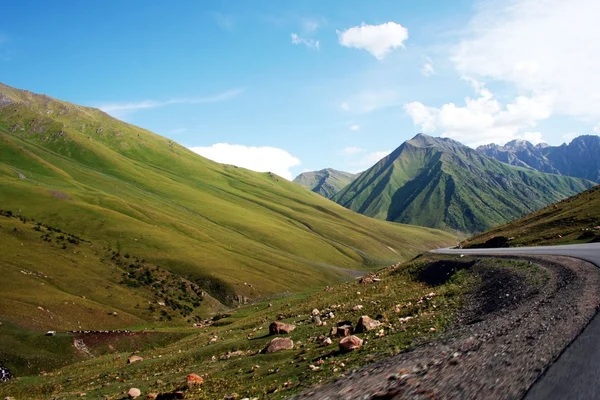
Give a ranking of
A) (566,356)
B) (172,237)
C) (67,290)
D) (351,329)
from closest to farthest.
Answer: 1. (566,356)
2. (351,329)
3. (67,290)
4. (172,237)

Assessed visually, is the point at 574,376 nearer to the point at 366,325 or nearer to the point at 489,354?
the point at 489,354

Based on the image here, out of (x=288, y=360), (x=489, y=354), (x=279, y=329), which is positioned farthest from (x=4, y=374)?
(x=489, y=354)

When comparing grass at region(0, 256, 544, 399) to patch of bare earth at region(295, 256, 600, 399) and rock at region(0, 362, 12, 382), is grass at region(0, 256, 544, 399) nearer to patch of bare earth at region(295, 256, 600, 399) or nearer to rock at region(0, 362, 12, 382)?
patch of bare earth at region(295, 256, 600, 399)

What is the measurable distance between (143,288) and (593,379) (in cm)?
10209

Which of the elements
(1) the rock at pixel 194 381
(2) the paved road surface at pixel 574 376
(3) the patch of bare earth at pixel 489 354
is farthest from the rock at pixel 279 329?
(2) the paved road surface at pixel 574 376

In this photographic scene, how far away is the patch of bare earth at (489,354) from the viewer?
33.9 ft

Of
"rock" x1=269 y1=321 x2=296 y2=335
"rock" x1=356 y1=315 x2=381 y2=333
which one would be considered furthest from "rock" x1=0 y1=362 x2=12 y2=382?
"rock" x1=356 y1=315 x2=381 y2=333

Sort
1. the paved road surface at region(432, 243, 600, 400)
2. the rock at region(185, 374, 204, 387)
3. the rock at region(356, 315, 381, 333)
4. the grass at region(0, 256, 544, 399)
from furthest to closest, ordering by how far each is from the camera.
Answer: the rock at region(356, 315, 381, 333) → the rock at region(185, 374, 204, 387) → the grass at region(0, 256, 544, 399) → the paved road surface at region(432, 243, 600, 400)

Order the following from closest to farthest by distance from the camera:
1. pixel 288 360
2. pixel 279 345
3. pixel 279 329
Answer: pixel 288 360 → pixel 279 345 → pixel 279 329

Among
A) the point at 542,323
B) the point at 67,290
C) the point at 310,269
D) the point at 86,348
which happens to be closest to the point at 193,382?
the point at 542,323

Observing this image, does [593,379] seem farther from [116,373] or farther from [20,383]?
[20,383]

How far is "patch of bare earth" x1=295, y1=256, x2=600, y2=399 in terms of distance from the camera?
33.9 ft

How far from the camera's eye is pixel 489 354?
12.5m

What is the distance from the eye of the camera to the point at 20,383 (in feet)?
126
